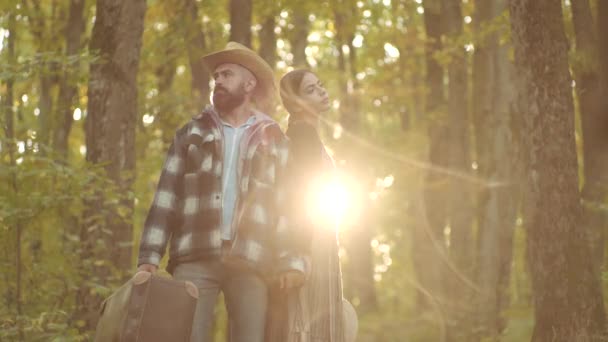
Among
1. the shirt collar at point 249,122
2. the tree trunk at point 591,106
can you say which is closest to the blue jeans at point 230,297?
the shirt collar at point 249,122

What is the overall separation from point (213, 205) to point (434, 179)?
11.6 metres

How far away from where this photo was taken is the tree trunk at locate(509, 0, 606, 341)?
685 centimetres

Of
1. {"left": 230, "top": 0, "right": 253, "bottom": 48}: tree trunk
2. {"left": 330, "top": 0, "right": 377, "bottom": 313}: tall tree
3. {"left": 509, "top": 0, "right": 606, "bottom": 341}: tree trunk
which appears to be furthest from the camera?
{"left": 330, "top": 0, "right": 377, "bottom": 313}: tall tree

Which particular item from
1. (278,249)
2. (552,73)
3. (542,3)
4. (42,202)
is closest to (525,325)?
(552,73)

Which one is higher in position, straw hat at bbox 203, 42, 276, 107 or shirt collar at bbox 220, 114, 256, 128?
straw hat at bbox 203, 42, 276, 107

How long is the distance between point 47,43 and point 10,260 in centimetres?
874

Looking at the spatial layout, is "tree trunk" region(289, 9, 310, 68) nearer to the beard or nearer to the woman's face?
the woman's face

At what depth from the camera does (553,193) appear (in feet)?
22.6

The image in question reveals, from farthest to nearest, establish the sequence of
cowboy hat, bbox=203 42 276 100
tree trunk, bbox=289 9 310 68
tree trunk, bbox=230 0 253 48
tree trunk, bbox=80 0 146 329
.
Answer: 1. tree trunk, bbox=289 9 310 68
2. tree trunk, bbox=230 0 253 48
3. tree trunk, bbox=80 0 146 329
4. cowboy hat, bbox=203 42 276 100

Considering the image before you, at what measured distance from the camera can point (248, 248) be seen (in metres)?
5.00

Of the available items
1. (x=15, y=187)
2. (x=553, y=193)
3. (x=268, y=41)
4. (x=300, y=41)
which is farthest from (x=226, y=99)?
(x=300, y=41)

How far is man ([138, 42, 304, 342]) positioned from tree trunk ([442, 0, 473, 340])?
383 inches

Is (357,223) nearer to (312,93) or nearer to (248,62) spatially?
(312,93)

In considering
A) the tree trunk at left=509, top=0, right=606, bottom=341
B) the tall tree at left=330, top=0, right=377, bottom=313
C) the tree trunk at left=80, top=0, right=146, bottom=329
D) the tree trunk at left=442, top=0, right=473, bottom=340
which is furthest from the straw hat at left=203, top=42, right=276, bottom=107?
the tall tree at left=330, top=0, right=377, bottom=313
